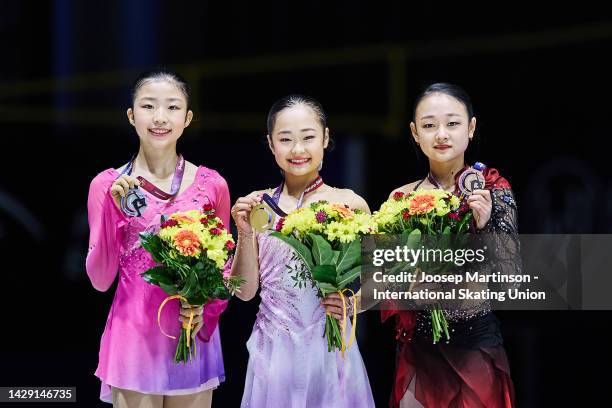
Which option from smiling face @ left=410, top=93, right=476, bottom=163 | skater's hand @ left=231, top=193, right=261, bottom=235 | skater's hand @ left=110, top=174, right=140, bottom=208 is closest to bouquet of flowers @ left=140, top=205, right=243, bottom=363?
skater's hand @ left=231, top=193, right=261, bottom=235

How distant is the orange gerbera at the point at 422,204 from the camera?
3457mm

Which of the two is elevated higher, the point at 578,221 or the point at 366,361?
the point at 578,221

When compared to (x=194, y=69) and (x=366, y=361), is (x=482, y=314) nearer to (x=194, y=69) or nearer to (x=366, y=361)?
(x=366, y=361)

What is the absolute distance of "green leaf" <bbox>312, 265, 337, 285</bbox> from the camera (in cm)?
341

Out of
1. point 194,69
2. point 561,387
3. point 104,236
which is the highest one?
point 194,69

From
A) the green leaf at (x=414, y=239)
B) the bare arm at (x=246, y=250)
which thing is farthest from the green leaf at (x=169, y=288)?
the green leaf at (x=414, y=239)

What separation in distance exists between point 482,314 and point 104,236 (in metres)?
1.43

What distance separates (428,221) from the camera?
3477mm

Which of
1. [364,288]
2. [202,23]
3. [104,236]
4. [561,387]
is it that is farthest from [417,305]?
[202,23]

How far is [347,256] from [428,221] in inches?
12.3

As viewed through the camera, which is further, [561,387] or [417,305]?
[561,387]

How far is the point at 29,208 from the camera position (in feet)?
15.5

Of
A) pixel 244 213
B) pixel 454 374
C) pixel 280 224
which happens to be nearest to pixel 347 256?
pixel 280 224

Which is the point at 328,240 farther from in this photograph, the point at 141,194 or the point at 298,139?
the point at 141,194
